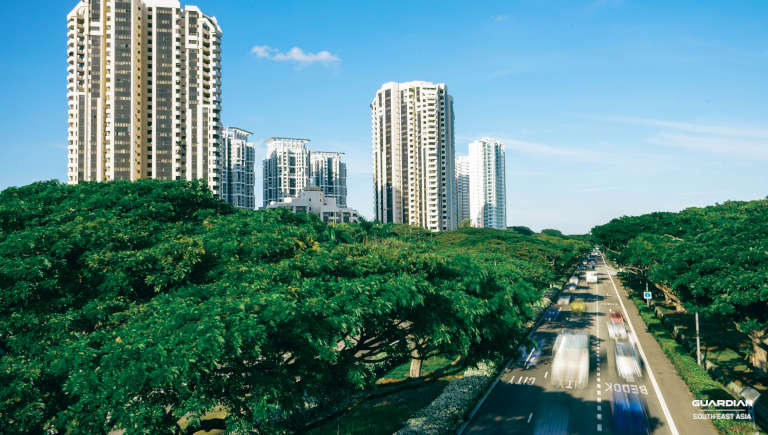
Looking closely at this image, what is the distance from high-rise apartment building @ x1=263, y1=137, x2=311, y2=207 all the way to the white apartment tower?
2766 inches

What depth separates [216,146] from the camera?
8112cm

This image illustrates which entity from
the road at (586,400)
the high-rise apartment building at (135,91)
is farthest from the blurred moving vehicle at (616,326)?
the high-rise apartment building at (135,91)

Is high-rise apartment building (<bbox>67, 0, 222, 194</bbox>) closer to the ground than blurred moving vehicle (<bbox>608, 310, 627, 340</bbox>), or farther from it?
farther from it

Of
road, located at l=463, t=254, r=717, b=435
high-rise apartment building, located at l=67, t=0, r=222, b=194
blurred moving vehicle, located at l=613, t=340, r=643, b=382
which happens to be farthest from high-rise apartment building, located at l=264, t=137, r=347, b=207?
road, located at l=463, t=254, r=717, b=435

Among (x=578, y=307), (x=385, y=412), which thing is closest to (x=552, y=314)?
(x=578, y=307)

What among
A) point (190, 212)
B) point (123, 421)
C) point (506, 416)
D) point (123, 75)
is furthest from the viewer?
point (123, 75)

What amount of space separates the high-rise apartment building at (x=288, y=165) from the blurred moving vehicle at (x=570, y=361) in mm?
138165

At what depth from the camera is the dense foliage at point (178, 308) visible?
8.59 metres

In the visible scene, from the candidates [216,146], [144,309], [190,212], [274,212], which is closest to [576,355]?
[274,212]

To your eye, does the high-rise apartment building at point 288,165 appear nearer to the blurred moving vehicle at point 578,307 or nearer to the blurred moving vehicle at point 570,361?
the blurred moving vehicle at point 578,307

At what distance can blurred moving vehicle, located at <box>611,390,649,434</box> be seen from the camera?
877 inches

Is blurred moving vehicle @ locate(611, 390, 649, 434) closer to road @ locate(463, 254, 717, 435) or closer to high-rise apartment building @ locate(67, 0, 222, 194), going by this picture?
road @ locate(463, 254, 717, 435)

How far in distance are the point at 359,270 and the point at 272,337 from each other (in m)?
4.15

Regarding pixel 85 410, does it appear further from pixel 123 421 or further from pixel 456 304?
pixel 456 304
